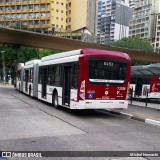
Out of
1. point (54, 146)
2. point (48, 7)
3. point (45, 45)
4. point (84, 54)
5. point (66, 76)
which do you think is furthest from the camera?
point (48, 7)

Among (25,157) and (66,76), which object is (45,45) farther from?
(25,157)

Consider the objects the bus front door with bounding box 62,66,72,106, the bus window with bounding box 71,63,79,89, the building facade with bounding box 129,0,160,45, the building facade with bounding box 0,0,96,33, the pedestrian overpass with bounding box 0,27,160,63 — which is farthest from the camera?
the building facade with bounding box 129,0,160,45

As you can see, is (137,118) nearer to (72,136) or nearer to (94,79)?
(94,79)

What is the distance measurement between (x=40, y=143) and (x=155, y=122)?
635cm

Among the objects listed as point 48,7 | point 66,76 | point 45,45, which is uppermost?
A: point 48,7

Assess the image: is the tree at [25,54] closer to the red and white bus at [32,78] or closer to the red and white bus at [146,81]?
the red and white bus at [146,81]

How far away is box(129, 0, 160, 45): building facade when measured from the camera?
158 m

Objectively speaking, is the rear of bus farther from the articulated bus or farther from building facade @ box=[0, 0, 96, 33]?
building facade @ box=[0, 0, 96, 33]

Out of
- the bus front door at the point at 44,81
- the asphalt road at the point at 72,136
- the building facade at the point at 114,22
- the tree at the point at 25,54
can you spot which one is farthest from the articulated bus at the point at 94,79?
the building facade at the point at 114,22

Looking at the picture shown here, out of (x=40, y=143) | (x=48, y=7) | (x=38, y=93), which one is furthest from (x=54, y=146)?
(x=48, y=7)

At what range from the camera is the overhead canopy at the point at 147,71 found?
30611mm

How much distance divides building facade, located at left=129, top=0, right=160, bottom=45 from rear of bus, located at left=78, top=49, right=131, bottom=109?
475 feet

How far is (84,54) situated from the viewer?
15.1 metres

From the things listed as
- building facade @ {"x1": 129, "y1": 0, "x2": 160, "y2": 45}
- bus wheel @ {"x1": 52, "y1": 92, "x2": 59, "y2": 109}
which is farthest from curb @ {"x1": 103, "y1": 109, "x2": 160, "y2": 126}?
building facade @ {"x1": 129, "y1": 0, "x2": 160, "y2": 45}
